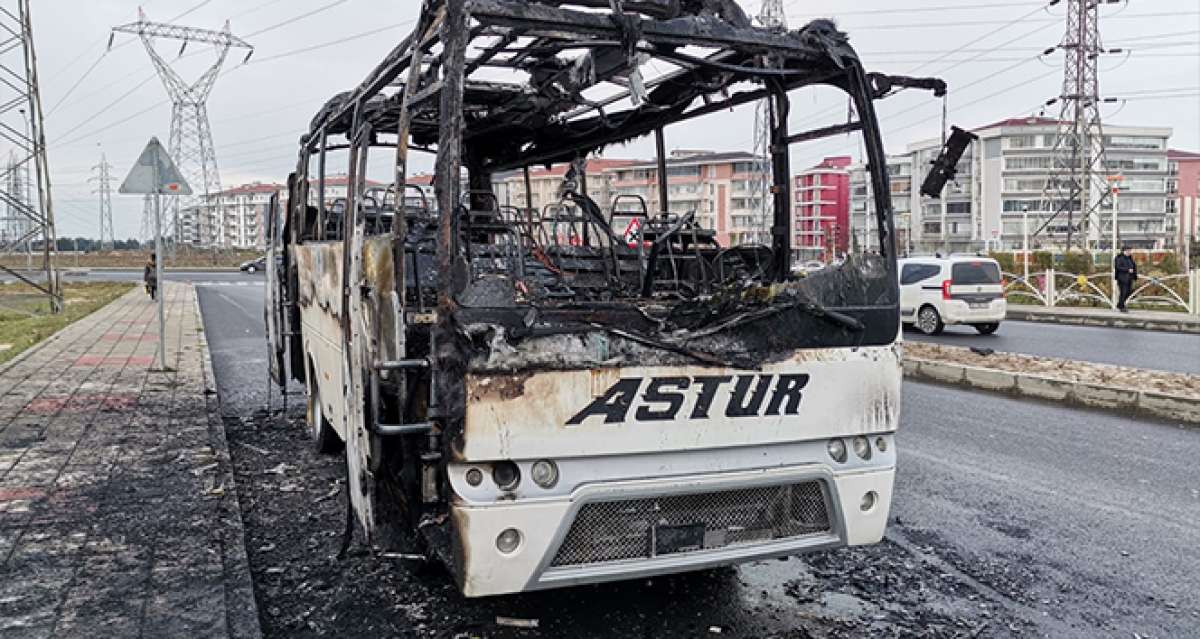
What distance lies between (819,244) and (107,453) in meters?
5.58

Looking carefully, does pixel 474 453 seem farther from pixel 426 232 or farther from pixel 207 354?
pixel 207 354

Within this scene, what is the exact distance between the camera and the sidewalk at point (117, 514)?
399 centimetres

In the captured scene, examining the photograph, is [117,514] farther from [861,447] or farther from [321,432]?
[861,447]

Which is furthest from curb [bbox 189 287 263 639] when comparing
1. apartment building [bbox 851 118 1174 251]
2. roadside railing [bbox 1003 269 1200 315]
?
apartment building [bbox 851 118 1174 251]

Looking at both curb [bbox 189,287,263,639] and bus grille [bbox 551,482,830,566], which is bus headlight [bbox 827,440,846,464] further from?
curb [bbox 189,287,263,639]

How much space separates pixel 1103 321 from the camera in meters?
22.3

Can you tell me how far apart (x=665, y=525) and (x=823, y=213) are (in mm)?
4673

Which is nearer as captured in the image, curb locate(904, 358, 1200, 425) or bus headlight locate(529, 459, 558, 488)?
bus headlight locate(529, 459, 558, 488)

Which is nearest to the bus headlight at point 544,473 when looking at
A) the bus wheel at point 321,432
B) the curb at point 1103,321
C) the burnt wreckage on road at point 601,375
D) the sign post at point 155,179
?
the burnt wreckage on road at point 601,375

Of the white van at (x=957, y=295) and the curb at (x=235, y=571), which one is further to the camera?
the white van at (x=957, y=295)

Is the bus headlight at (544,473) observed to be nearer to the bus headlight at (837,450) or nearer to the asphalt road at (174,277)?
the bus headlight at (837,450)

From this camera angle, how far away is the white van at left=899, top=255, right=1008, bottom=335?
1916cm

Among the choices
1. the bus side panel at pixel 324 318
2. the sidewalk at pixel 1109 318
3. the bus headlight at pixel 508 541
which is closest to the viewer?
the bus headlight at pixel 508 541

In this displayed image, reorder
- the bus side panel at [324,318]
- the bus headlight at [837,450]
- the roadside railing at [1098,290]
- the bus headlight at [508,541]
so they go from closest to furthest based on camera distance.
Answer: the bus headlight at [508,541]
the bus headlight at [837,450]
the bus side panel at [324,318]
the roadside railing at [1098,290]
